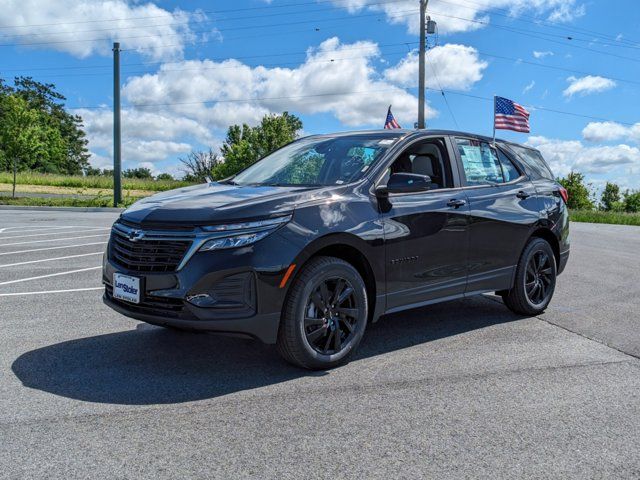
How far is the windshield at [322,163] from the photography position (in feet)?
15.2

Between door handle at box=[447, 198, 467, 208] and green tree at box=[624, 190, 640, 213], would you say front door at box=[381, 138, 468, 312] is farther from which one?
green tree at box=[624, 190, 640, 213]

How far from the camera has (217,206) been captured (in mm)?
3865

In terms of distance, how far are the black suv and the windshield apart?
0.02m

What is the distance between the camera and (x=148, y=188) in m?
50.8

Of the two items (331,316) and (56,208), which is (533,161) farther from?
(56,208)

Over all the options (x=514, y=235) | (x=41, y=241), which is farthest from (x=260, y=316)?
(x=41, y=241)

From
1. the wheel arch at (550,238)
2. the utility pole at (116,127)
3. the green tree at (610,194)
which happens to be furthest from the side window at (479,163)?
the green tree at (610,194)

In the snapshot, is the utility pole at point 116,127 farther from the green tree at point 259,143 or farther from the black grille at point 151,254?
the green tree at point 259,143

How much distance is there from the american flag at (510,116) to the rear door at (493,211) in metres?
16.5

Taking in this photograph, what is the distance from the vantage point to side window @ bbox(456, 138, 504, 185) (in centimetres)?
538

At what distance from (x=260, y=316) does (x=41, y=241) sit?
9431 mm

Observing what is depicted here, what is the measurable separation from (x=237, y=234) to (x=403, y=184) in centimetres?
140

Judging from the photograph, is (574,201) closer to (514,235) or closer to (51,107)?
(51,107)

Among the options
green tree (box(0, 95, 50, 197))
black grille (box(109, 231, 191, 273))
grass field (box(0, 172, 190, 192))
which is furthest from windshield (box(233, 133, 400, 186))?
grass field (box(0, 172, 190, 192))
